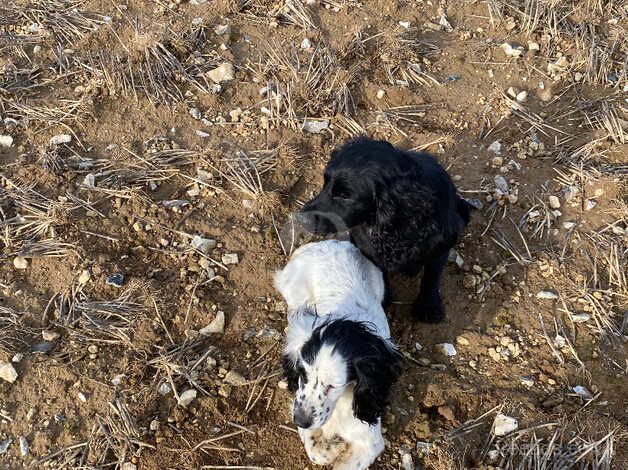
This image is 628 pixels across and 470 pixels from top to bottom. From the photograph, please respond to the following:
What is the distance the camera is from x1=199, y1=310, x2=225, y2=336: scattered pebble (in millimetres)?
3959

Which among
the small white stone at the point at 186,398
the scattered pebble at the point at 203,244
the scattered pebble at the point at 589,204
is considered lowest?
the small white stone at the point at 186,398

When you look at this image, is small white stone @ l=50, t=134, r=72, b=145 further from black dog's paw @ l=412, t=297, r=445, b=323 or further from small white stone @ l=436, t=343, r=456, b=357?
small white stone @ l=436, t=343, r=456, b=357

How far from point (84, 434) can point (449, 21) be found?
5.26 metres

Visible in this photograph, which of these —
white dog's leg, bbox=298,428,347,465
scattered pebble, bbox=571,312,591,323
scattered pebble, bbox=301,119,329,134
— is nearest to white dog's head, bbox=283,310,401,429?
white dog's leg, bbox=298,428,347,465

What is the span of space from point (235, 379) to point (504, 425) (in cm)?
177

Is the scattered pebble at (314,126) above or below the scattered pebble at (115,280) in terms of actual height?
above

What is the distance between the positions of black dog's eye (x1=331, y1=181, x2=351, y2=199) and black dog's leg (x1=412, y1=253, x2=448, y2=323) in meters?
0.84

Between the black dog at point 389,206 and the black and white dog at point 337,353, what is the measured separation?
242 mm

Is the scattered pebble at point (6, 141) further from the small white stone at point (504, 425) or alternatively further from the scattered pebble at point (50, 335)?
the small white stone at point (504, 425)

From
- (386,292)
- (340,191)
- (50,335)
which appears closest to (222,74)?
(340,191)

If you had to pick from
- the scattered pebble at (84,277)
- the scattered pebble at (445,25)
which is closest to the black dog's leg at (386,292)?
the scattered pebble at (84,277)

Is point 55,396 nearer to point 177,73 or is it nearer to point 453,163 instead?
point 177,73

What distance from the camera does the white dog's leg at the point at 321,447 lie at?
11.1ft

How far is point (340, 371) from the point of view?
2.96m
